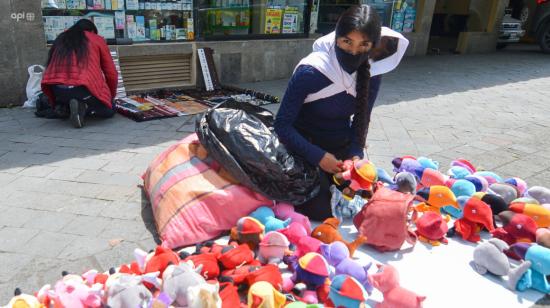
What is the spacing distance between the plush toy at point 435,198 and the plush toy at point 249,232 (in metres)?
1.17

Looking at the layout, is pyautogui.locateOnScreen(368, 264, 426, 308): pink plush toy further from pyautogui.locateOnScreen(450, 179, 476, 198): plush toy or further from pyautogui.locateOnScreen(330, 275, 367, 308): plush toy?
pyautogui.locateOnScreen(450, 179, 476, 198): plush toy

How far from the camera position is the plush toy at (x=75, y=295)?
6.09 feet

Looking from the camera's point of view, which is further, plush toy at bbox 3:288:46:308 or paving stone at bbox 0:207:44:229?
paving stone at bbox 0:207:44:229

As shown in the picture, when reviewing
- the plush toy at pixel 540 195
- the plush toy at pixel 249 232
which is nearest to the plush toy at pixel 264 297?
the plush toy at pixel 249 232

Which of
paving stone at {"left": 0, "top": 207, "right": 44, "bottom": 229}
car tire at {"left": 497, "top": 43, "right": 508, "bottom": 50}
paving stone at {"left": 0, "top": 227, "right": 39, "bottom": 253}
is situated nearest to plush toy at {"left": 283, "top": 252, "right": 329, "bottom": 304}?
paving stone at {"left": 0, "top": 227, "right": 39, "bottom": 253}

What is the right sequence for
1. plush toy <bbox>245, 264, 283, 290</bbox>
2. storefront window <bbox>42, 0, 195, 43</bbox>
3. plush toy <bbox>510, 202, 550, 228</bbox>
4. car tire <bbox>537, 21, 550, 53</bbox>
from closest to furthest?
plush toy <bbox>245, 264, 283, 290</bbox>, plush toy <bbox>510, 202, 550, 228</bbox>, storefront window <bbox>42, 0, 195, 43</bbox>, car tire <bbox>537, 21, 550, 53</bbox>

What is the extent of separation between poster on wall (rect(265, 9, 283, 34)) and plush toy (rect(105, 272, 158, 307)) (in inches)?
242

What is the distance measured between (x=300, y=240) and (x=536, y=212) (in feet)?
4.63

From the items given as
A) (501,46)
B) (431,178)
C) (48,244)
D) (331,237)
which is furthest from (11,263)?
(501,46)

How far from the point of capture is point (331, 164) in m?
2.60

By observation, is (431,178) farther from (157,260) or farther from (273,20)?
(273,20)

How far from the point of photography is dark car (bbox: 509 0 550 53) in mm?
12514

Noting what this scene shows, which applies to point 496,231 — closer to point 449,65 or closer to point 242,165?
point 242,165

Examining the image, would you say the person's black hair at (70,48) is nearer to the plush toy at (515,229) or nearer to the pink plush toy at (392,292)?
the pink plush toy at (392,292)
